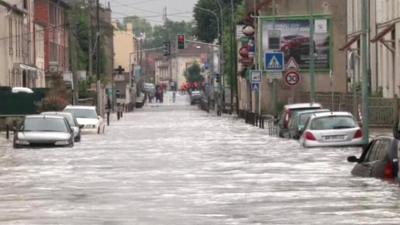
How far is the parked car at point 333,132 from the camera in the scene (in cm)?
3744

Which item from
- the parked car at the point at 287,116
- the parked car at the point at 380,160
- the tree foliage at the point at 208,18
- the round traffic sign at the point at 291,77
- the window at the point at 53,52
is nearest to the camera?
the parked car at the point at 380,160

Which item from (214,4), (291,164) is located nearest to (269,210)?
(291,164)

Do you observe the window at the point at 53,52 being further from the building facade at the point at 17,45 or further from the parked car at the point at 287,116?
the parked car at the point at 287,116

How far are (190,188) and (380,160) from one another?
4188 millimetres

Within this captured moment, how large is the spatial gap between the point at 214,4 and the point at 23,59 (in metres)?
61.0

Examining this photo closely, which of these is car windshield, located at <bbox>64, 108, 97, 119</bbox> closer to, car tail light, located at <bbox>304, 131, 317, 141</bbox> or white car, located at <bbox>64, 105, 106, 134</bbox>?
white car, located at <bbox>64, 105, 106, 134</bbox>

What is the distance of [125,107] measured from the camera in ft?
399

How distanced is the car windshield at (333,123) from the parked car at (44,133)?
9281 mm

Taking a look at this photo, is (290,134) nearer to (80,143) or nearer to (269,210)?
(80,143)

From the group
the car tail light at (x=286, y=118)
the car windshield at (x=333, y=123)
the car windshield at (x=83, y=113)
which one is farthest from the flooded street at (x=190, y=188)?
the car windshield at (x=83, y=113)

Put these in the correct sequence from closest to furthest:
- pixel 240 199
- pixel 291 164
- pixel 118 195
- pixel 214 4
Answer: pixel 240 199 → pixel 118 195 → pixel 291 164 → pixel 214 4

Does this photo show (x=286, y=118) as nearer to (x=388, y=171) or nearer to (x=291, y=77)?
(x=291, y=77)

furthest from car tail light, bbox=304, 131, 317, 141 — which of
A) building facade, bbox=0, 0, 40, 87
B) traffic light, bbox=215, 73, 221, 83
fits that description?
traffic light, bbox=215, 73, 221, 83

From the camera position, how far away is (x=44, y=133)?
41406 mm
